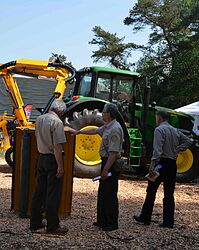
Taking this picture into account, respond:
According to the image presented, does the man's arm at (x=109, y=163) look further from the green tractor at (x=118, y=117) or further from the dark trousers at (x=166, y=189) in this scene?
the green tractor at (x=118, y=117)

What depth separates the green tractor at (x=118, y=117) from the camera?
974 centimetres

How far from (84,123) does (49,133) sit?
4487mm

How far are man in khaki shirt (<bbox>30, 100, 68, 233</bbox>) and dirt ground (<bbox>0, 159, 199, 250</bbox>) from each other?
210 millimetres

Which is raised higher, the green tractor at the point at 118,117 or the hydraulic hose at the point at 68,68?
the hydraulic hose at the point at 68,68

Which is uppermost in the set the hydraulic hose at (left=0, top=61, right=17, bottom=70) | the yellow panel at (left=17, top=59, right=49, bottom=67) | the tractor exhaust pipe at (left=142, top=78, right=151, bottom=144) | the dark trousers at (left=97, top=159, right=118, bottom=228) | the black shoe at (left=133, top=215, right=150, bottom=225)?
the yellow panel at (left=17, top=59, right=49, bottom=67)

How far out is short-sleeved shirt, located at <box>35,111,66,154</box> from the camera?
5164 mm

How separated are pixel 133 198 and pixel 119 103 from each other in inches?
123

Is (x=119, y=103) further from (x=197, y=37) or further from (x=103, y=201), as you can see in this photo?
(x=197, y=37)

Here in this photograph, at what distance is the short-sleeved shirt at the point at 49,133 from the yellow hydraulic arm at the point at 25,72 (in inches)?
201

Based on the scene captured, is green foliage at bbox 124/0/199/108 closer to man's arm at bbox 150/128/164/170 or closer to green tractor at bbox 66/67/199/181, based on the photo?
green tractor at bbox 66/67/199/181

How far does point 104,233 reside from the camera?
17.7 feet

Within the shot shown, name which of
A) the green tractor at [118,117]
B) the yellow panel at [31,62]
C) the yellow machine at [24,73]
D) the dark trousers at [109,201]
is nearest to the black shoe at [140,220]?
the dark trousers at [109,201]

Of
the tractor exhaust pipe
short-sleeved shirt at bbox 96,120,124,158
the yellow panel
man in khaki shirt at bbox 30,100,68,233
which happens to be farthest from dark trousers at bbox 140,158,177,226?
the yellow panel

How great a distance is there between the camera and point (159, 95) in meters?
28.8
